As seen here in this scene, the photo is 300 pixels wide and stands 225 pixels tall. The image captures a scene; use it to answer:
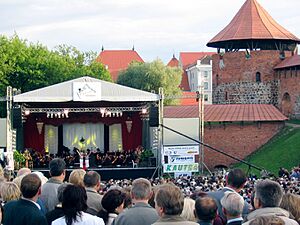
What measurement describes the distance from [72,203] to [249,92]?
109 ft

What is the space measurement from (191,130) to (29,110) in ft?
23.2

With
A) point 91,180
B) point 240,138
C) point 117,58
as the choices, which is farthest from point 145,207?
point 117,58

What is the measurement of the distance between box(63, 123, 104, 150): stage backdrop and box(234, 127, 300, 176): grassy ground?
23.8 feet

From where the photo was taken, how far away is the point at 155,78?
53812 mm

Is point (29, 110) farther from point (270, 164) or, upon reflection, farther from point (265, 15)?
point (265, 15)

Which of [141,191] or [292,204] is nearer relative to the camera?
[292,204]

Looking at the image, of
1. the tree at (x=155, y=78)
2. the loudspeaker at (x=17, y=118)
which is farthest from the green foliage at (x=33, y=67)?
the loudspeaker at (x=17, y=118)

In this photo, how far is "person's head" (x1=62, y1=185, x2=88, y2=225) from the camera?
5.64 m

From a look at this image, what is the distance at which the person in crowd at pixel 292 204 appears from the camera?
18.9 feet

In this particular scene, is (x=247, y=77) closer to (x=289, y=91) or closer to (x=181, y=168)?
(x=289, y=91)

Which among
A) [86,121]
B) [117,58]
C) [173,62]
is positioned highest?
[117,58]

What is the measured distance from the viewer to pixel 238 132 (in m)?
32.8

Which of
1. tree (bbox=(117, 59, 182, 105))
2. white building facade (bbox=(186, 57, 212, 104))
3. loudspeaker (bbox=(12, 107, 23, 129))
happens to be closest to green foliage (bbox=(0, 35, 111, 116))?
tree (bbox=(117, 59, 182, 105))

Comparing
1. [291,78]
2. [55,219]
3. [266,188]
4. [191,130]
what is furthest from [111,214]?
[291,78]
